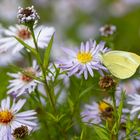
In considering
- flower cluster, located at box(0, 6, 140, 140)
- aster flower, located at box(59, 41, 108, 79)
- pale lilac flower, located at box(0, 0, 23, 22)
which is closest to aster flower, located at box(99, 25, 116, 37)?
flower cluster, located at box(0, 6, 140, 140)

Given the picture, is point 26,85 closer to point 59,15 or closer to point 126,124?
point 126,124

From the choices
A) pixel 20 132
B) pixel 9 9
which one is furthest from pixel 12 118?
pixel 9 9

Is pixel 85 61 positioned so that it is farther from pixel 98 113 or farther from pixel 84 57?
pixel 98 113

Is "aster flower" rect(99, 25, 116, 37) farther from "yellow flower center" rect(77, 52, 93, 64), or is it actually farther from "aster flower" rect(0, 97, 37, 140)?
"aster flower" rect(0, 97, 37, 140)

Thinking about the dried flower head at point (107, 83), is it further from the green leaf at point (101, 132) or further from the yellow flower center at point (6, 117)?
the yellow flower center at point (6, 117)

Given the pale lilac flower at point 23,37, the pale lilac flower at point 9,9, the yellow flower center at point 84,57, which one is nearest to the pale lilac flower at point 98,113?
the yellow flower center at point 84,57
